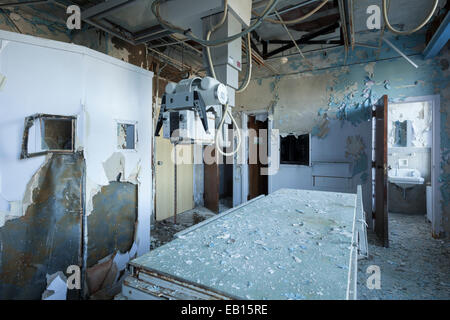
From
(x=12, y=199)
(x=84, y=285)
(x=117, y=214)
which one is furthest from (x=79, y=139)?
(x=84, y=285)

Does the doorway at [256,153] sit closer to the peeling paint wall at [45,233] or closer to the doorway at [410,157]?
the doorway at [410,157]

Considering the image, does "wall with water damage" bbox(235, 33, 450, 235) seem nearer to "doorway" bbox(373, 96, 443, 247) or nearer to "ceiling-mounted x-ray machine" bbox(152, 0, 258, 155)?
"doorway" bbox(373, 96, 443, 247)

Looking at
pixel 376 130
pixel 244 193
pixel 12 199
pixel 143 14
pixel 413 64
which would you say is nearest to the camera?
pixel 12 199

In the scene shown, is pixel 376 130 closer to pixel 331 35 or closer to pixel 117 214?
pixel 331 35

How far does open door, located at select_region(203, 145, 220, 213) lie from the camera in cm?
450

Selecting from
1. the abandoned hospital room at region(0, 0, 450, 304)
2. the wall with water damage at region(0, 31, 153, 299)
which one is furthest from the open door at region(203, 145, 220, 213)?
the wall with water damage at region(0, 31, 153, 299)

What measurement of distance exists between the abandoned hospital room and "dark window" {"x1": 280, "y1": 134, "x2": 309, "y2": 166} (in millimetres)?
24

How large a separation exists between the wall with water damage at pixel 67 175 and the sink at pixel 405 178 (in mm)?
4458

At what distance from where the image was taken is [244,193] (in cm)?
460

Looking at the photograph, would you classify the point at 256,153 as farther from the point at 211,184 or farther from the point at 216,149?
the point at 216,149

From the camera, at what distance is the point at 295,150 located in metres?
4.06

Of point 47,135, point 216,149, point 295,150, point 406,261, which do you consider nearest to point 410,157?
point 295,150

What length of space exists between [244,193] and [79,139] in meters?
3.31
